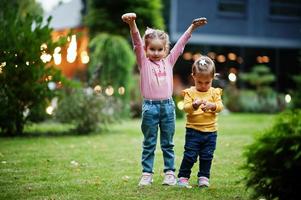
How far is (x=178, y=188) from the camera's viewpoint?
6617 mm

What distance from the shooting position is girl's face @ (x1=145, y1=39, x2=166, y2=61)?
6.93 meters

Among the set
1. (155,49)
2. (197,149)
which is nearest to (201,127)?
(197,149)

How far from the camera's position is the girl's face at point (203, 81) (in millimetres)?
6816

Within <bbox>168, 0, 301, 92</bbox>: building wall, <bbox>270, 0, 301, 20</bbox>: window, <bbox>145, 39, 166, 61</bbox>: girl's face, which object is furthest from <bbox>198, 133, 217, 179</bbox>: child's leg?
<bbox>270, 0, 301, 20</bbox>: window

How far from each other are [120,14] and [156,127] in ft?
52.8

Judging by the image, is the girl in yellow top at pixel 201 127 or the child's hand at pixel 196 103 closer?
the child's hand at pixel 196 103

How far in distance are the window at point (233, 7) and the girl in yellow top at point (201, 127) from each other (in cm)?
2269

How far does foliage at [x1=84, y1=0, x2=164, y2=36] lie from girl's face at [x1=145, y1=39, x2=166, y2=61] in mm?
15263

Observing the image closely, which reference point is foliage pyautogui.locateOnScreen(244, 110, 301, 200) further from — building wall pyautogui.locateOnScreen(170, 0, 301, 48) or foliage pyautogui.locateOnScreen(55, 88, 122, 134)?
building wall pyautogui.locateOnScreen(170, 0, 301, 48)

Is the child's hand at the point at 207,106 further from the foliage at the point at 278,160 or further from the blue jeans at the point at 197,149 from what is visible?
the foliage at the point at 278,160

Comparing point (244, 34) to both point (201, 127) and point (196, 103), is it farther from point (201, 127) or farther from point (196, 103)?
point (196, 103)

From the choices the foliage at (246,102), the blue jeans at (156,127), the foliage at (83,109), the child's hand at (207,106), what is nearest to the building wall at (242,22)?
the foliage at (246,102)

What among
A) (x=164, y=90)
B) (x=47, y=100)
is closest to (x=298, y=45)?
(x=47, y=100)

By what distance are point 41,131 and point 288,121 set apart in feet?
33.6
